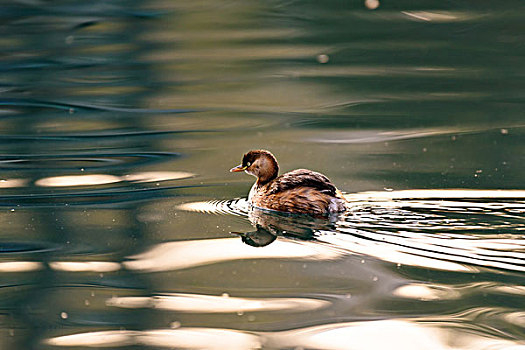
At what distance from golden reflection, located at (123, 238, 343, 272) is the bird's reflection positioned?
94mm

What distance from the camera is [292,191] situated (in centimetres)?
567

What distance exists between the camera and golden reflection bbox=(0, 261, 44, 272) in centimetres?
482

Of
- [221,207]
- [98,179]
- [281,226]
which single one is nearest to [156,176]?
[98,179]

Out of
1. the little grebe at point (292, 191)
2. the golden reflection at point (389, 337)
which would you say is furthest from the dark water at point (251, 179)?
the little grebe at point (292, 191)

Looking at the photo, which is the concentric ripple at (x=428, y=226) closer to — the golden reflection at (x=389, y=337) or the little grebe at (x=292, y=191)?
the little grebe at (x=292, y=191)

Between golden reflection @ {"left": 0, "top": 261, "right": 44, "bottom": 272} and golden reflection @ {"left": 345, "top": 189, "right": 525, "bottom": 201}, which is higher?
golden reflection @ {"left": 345, "top": 189, "right": 525, "bottom": 201}

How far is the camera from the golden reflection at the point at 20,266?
4.82 m

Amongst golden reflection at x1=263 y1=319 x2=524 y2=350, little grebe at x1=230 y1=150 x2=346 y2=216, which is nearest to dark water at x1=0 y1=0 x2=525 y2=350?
golden reflection at x1=263 y1=319 x2=524 y2=350

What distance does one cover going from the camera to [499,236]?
4.83 meters

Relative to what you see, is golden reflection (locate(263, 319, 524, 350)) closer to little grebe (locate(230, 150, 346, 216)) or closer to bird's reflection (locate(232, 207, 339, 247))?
bird's reflection (locate(232, 207, 339, 247))

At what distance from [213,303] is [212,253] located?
781 millimetres

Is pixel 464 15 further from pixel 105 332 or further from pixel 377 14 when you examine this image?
pixel 105 332

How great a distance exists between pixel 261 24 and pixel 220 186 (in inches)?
285

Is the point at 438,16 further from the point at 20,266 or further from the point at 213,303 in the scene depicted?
the point at 213,303
